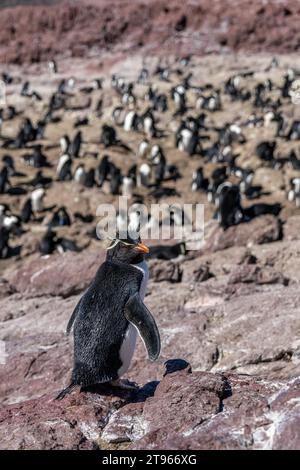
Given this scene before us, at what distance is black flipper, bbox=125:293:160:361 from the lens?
17.9ft

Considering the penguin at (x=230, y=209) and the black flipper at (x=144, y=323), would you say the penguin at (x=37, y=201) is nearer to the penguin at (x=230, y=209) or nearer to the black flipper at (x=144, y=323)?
the penguin at (x=230, y=209)

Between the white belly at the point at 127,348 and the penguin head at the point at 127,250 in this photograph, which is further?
the penguin head at the point at 127,250

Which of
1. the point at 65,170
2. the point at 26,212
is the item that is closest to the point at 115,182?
the point at 65,170

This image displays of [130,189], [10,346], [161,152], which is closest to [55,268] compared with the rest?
[10,346]

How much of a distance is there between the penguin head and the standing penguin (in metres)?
0.17

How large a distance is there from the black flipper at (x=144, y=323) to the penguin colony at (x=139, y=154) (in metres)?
8.34

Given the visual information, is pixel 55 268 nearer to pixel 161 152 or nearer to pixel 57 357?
pixel 57 357

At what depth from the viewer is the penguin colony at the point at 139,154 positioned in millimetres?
18812

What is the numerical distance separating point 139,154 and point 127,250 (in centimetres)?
1862

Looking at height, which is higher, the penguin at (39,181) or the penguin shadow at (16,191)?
the penguin at (39,181)

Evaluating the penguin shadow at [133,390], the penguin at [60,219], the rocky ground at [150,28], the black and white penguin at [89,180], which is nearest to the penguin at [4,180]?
the black and white penguin at [89,180]

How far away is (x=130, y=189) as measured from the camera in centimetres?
2095

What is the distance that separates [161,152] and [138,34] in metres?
24.0

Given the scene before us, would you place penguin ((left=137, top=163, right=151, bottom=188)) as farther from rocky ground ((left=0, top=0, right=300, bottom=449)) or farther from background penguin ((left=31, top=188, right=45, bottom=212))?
background penguin ((left=31, top=188, right=45, bottom=212))
